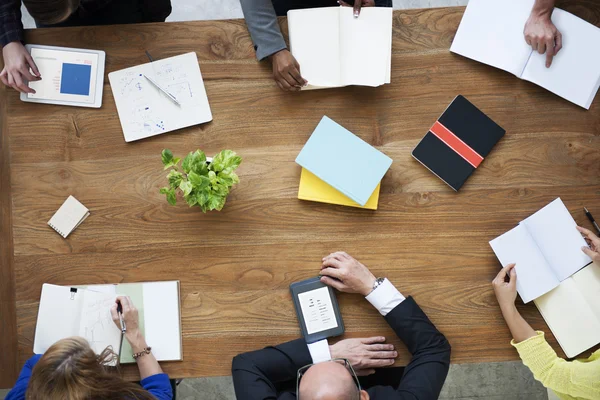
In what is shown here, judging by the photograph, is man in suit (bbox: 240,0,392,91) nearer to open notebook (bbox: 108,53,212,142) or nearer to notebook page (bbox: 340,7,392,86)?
notebook page (bbox: 340,7,392,86)

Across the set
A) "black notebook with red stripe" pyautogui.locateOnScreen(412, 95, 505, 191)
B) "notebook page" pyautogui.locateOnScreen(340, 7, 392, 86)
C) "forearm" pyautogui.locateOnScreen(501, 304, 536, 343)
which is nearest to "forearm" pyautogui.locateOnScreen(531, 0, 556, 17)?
"black notebook with red stripe" pyautogui.locateOnScreen(412, 95, 505, 191)

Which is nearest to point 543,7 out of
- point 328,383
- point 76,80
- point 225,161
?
point 225,161

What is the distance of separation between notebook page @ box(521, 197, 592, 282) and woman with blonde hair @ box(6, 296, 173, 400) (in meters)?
1.13

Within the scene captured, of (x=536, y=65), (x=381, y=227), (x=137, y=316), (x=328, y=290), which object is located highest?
(x=536, y=65)

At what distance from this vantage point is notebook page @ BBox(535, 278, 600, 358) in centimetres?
141

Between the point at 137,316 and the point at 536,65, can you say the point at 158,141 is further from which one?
the point at 536,65

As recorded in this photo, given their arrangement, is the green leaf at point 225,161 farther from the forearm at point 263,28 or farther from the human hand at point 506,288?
the human hand at point 506,288

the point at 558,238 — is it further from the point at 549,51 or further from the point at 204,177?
the point at 204,177

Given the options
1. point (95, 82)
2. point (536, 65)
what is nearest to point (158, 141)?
point (95, 82)

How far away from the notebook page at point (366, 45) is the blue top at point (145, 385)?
991 mm

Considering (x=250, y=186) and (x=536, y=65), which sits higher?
(x=536, y=65)

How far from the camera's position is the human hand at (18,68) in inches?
57.7

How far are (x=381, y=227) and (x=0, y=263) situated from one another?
113 cm

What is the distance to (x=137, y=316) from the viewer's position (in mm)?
1441
